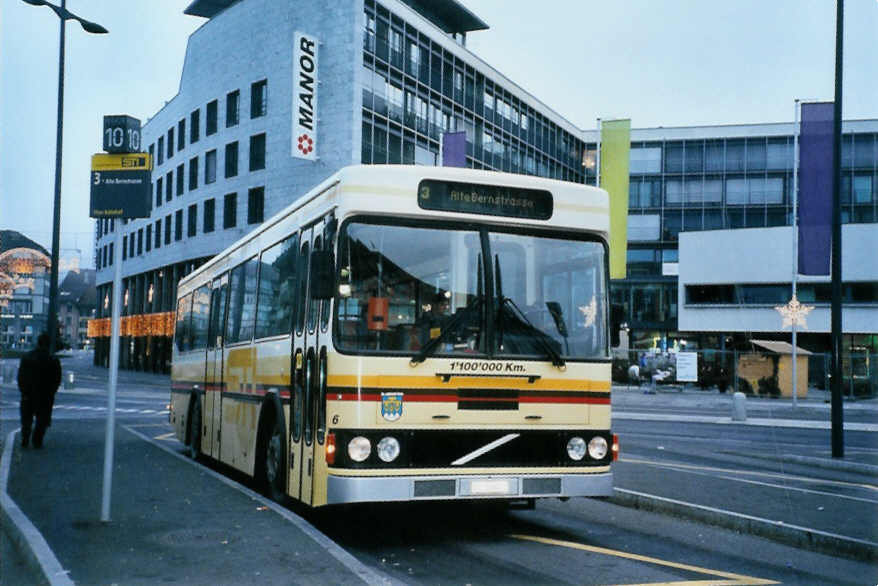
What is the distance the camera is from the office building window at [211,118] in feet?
195

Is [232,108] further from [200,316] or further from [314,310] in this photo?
[314,310]

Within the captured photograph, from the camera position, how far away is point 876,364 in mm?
38688

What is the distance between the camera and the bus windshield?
7.88m

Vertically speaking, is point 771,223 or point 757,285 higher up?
point 771,223

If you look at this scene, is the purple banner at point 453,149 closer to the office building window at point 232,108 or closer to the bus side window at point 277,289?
the bus side window at point 277,289

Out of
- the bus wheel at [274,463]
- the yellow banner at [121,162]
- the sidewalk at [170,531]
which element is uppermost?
the yellow banner at [121,162]

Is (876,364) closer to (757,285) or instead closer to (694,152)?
(757,285)

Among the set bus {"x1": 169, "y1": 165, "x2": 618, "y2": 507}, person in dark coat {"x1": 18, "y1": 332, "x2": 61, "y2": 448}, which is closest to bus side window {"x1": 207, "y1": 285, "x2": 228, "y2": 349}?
person in dark coat {"x1": 18, "y1": 332, "x2": 61, "y2": 448}

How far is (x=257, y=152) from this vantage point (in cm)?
5391

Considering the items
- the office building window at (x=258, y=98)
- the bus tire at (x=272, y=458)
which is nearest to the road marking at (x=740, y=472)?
the bus tire at (x=272, y=458)

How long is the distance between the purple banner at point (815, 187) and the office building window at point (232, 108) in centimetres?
3662

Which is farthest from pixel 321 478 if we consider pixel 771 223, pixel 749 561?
pixel 771 223

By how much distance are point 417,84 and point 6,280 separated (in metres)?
35.3

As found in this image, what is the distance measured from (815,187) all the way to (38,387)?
21434 millimetres
